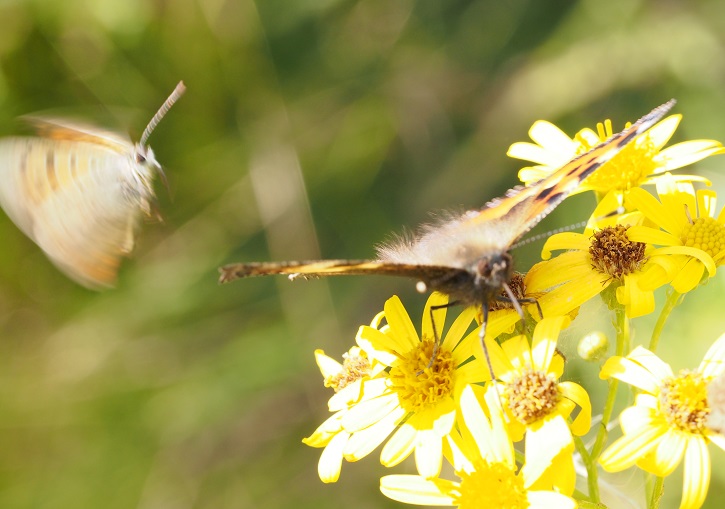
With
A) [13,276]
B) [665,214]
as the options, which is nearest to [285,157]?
[13,276]

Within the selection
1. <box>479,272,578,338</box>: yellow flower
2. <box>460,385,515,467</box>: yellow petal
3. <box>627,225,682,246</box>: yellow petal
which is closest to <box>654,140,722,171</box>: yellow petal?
<box>627,225,682,246</box>: yellow petal

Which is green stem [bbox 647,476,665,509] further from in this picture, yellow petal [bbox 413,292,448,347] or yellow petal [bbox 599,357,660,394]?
yellow petal [bbox 413,292,448,347]

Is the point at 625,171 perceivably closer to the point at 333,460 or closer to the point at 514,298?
the point at 514,298

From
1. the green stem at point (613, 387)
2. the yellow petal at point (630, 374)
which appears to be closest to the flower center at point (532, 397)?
the yellow petal at point (630, 374)

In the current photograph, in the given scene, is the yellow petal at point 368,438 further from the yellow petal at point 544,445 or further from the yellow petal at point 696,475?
the yellow petal at point 696,475

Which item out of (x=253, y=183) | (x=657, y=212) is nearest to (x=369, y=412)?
(x=657, y=212)

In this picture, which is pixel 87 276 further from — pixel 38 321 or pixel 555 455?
pixel 38 321
